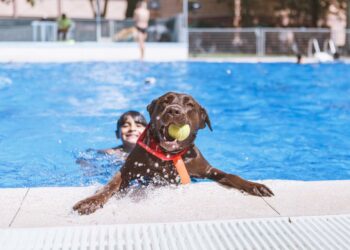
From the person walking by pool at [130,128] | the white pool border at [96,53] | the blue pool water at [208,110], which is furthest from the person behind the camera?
the white pool border at [96,53]

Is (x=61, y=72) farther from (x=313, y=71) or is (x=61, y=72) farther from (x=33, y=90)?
(x=313, y=71)

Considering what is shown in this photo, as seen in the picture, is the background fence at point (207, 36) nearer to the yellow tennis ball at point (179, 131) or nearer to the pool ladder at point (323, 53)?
the pool ladder at point (323, 53)

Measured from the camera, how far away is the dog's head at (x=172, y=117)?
12.2 feet

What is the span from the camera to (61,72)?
1538cm

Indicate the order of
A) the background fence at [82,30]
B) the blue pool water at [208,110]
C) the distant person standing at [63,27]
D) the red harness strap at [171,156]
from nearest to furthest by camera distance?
the red harness strap at [171,156] → the blue pool water at [208,110] → the background fence at [82,30] → the distant person standing at [63,27]

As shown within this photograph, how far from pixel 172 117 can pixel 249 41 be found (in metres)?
20.0

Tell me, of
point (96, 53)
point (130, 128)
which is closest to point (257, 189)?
point (130, 128)

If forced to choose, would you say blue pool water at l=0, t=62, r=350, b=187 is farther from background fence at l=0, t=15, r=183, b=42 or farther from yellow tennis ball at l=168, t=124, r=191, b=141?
background fence at l=0, t=15, r=183, b=42

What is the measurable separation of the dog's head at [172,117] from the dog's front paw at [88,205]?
74 centimetres

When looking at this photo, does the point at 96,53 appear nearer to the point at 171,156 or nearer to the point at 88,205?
the point at 171,156

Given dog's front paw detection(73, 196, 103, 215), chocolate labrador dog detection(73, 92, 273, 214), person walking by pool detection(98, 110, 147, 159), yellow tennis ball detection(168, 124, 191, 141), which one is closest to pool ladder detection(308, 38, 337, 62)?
person walking by pool detection(98, 110, 147, 159)

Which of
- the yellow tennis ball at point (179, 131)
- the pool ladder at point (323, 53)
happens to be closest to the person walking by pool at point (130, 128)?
the yellow tennis ball at point (179, 131)

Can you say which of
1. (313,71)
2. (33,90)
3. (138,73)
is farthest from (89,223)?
(313,71)

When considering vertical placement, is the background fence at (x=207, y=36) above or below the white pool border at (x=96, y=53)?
above
